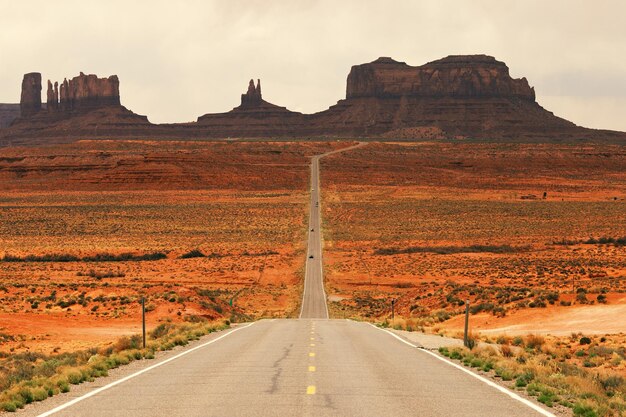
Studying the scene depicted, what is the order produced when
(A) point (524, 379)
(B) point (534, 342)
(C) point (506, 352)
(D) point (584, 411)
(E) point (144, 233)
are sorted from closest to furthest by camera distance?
(D) point (584, 411) → (A) point (524, 379) → (C) point (506, 352) → (B) point (534, 342) → (E) point (144, 233)

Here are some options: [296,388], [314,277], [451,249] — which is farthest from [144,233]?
[296,388]

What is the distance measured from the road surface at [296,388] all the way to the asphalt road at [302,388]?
0.05 ft

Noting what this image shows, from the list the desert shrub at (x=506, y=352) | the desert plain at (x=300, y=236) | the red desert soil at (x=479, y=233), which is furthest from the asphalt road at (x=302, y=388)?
the red desert soil at (x=479, y=233)

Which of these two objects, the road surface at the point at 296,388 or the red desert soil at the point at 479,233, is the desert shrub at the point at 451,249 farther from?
the road surface at the point at 296,388

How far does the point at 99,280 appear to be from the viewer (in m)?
57.8

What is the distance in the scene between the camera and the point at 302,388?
13.8 meters

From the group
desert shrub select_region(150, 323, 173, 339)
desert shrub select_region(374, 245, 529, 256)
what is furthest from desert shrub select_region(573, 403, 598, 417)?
desert shrub select_region(374, 245, 529, 256)

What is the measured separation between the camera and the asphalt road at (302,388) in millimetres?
11844

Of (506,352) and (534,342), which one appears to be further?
(534,342)

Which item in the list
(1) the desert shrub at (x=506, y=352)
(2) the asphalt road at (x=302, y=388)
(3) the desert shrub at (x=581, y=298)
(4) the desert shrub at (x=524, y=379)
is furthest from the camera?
(3) the desert shrub at (x=581, y=298)

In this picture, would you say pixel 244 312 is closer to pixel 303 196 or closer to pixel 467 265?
pixel 467 265

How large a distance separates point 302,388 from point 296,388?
11 centimetres

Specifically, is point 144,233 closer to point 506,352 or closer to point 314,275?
point 314,275

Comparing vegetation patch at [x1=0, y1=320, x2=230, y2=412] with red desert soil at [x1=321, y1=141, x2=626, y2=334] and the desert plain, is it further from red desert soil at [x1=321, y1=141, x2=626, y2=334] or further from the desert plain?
red desert soil at [x1=321, y1=141, x2=626, y2=334]
